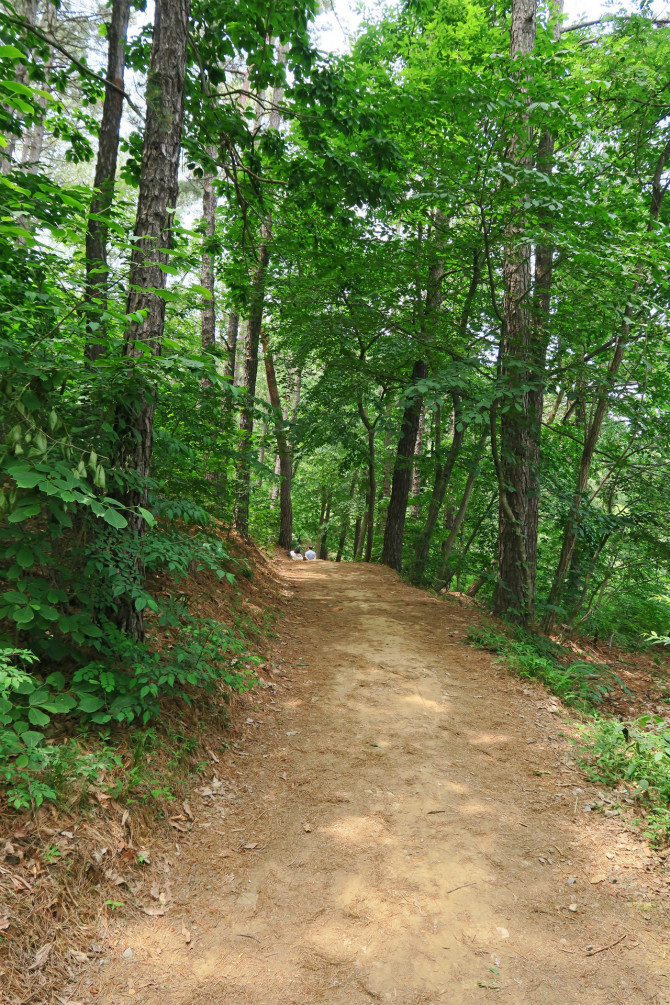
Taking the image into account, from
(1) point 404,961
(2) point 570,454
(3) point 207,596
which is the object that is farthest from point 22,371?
(2) point 570,454

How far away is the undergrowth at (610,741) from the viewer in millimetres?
3826

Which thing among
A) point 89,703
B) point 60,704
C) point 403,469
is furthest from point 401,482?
point 60,704

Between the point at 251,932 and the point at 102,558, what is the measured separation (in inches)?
88.9

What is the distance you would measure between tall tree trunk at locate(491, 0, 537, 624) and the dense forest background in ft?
0.15

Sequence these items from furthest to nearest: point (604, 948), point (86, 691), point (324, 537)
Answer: point (324, 537), point (86, 691), point (604, 948)

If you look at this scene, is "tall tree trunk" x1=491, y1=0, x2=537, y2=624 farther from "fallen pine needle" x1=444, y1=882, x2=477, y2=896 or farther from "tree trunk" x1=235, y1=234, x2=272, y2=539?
"fallen pine needle" x1=444, y1=882, x2=477, y2=896

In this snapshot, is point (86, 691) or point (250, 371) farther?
point (250, 371)

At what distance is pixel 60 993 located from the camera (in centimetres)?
220

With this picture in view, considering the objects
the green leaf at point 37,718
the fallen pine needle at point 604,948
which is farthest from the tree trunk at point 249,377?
the fallen pine needle at point 604,948

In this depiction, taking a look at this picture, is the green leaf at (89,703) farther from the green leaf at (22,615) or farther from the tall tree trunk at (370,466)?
the tall tree trunk at (370,466)

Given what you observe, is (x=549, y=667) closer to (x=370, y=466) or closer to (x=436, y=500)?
(x=436, y=500)

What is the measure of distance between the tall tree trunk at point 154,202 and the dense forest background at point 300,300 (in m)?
0.02

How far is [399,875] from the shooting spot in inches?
Answer: 123

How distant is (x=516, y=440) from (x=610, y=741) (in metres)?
4.42
